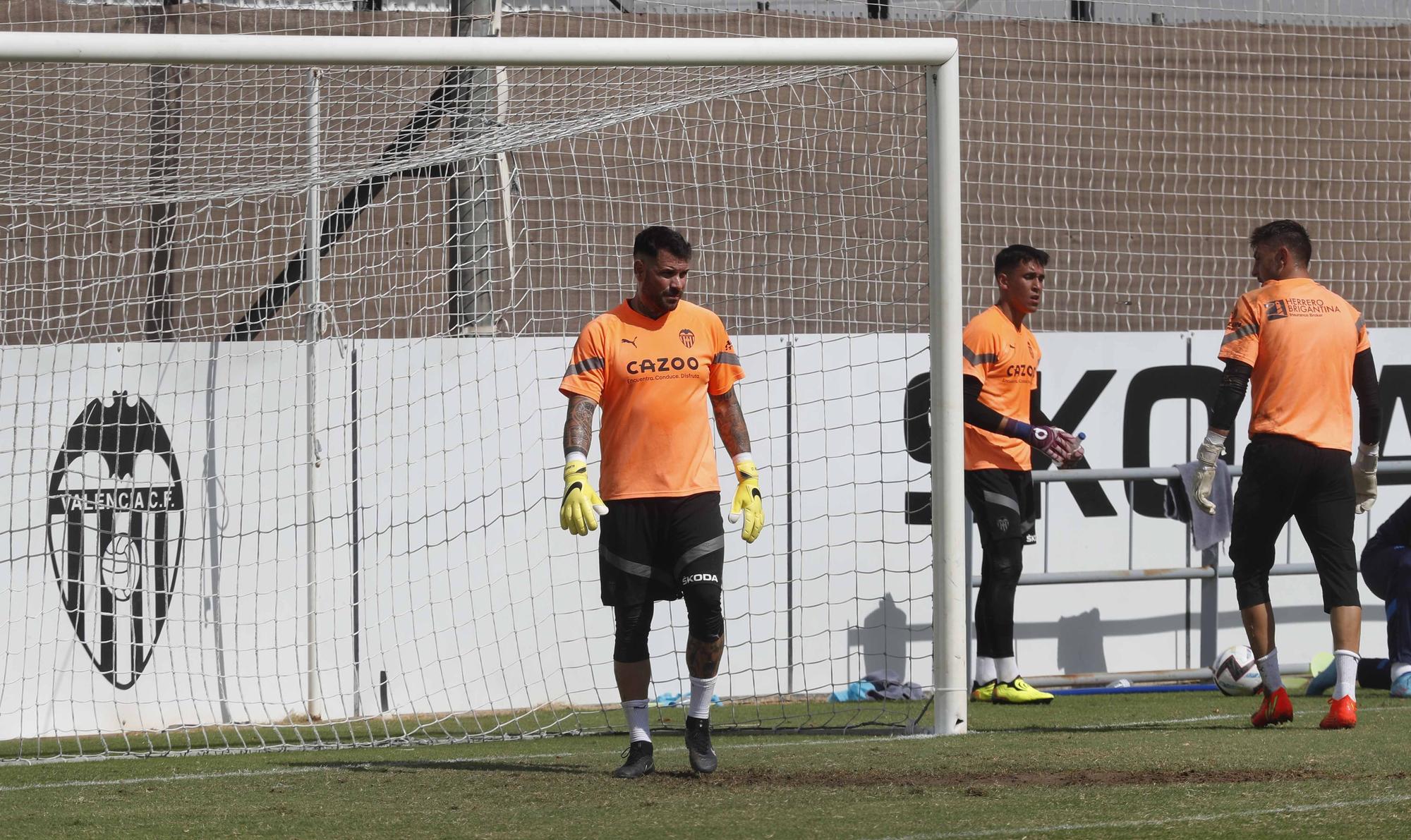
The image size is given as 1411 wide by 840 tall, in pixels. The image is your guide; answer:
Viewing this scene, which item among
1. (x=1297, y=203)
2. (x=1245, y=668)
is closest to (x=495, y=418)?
(x=1245, y=668)

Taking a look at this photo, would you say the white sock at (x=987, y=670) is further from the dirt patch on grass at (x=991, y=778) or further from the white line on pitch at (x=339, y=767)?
the dirt patch on grass at (x=991, y=778)

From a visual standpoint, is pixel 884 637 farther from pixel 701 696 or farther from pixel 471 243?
pixel 701 696

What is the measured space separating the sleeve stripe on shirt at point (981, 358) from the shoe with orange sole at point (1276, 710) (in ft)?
7.18

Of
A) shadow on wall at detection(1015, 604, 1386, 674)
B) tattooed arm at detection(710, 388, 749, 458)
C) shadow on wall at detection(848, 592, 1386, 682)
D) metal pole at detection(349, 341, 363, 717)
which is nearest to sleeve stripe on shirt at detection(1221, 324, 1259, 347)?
tattooed arm at detection(710, 388, 749, 458)

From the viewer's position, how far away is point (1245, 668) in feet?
28.5

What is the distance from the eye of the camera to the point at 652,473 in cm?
599

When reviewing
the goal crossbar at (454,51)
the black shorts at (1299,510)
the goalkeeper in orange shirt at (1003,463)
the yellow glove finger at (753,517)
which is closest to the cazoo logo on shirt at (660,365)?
the yellow glove finger at (753,517)

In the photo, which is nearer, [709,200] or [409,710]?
[409,710]

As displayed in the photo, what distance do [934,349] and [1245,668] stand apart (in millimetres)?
2884

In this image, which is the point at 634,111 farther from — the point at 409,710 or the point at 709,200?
the point at 409,710

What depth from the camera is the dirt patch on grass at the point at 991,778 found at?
5.43 meters

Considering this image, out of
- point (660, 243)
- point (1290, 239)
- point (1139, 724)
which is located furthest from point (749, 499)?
point (1290, 239)

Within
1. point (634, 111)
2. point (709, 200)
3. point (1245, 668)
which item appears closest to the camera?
point (634, 111)

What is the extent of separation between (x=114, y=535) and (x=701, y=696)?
3.87m
